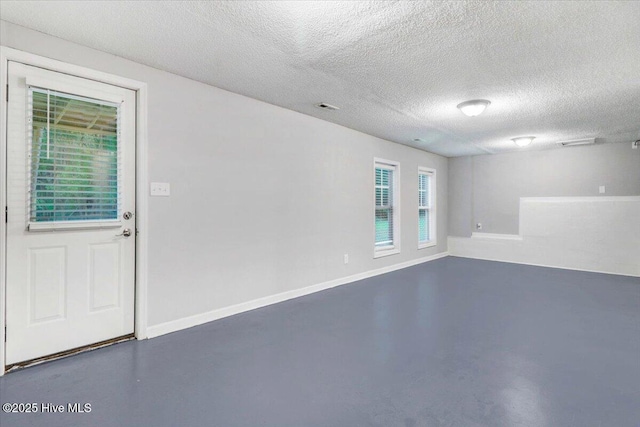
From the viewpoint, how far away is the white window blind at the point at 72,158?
91.6 inches

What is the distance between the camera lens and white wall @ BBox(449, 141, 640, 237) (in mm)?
5684

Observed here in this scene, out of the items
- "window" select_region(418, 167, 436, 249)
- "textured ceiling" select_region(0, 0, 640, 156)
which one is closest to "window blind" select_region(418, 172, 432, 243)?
"window" select_region(418, 167, 436, 249)

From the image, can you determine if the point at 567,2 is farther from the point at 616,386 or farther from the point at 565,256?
the point at 565,256

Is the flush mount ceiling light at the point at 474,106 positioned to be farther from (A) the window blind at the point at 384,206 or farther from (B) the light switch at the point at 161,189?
(B) the light switch at the point at 161,189

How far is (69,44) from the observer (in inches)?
95.0

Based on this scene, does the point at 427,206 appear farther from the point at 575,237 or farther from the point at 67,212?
the point at 67,212

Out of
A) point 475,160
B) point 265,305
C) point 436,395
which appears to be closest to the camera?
point 436,395

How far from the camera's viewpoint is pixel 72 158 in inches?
97.1

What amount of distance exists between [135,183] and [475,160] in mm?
6987

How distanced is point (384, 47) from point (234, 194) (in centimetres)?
204

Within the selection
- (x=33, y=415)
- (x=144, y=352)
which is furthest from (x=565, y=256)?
(x=33, y=415)

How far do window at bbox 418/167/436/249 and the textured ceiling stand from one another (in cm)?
317

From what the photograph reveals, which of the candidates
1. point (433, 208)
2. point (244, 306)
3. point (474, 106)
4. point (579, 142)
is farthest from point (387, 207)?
point (579, 142)

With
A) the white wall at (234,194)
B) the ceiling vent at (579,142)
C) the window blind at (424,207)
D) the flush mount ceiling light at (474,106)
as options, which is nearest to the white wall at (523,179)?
the ceiling vent at (579,142)
